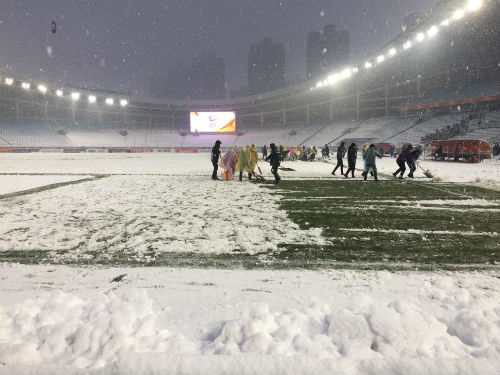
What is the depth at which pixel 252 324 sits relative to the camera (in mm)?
2498

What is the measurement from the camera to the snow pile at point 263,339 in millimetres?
2096

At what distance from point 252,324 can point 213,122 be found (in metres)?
61.4

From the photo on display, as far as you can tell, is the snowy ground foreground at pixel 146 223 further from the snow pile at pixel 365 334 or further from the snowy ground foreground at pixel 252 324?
the snow pile at pixel 365 334

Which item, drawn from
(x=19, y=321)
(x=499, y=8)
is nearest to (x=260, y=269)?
(x=19, y=321)

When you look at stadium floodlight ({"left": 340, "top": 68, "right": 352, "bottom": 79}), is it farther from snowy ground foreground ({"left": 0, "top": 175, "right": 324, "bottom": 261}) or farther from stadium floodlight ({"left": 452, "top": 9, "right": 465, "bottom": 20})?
snowy ground foreground ({"left": 0, "top": 175, "right": 324, "bottom": 261})

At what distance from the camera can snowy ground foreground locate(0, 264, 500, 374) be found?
210 cm

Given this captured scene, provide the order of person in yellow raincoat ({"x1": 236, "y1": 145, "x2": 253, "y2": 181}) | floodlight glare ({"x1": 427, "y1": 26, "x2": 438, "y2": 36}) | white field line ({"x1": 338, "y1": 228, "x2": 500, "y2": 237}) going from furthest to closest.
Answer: floodlight glare ({"x1": 427, "y1": 26, "x2": 438, "y2": 36}) < person in yellow raincoat ({"x1": 236, "y1": 145, "x2": 253, "y2": 181}) < white field line ({"x1": 338, "y1": 228, "x2": 500, "y2": 237})

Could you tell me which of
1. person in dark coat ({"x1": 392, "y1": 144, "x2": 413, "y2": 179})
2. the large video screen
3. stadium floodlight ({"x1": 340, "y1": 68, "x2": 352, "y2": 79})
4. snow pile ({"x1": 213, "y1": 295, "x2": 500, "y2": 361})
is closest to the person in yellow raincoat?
person in dark coat ({"x1": 392, "y1": 144, "x2": 413, "y2": 179})

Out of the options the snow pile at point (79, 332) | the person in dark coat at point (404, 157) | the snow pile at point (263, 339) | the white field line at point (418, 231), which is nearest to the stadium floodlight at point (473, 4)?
the person in dark coat at point (404, 157)

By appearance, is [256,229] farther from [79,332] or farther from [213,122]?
[213,122]

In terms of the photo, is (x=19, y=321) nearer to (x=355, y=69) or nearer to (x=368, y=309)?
(x=368, y=309)

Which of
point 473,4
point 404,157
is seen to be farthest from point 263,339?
point 473,4

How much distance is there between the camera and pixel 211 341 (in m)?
2.40

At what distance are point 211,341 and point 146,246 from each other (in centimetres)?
252
